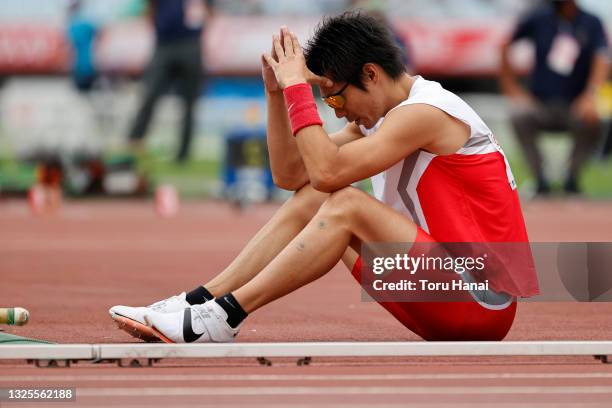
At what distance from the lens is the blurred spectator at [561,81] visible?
18.9 metres

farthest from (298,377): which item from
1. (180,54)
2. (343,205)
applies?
(180,54)

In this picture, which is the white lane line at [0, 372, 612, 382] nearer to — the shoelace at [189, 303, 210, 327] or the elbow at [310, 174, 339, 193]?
the shoelace at [189, 303, 210, 327]

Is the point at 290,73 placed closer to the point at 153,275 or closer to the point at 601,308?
the point at 601,308

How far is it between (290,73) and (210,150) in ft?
53.1

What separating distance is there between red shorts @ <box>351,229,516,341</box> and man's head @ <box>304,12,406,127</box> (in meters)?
0.58

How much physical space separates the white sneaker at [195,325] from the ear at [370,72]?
1.04 metres

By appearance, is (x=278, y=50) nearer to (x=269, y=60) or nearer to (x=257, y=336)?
(x=269, y=60)

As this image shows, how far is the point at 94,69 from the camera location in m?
22.1

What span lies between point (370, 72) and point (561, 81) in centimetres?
1472

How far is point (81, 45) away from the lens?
22016 millimetres

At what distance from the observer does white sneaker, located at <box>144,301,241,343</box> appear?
17.7 ft

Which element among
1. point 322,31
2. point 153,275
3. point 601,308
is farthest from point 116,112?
point 322,31

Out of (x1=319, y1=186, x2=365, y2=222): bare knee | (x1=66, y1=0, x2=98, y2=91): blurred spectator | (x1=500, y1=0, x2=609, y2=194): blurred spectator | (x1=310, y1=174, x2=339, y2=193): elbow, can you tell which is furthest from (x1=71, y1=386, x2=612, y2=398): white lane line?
(x1=66, y1=0, x2=98, y2=91): blurred spectator

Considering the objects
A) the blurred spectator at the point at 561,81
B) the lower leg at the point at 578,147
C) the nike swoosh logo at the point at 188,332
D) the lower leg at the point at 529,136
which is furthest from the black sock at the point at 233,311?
the lower leg at the point at 578,147
